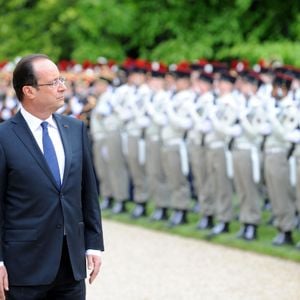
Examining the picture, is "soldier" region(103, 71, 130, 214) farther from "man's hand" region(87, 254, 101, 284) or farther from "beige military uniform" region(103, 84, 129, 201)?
"man's hand" region(87, 254, 101, 284)

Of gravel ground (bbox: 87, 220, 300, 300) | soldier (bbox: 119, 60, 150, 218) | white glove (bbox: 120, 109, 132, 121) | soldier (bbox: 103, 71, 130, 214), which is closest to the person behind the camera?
gravel ground (bbox: 87, 220, 300, 300)

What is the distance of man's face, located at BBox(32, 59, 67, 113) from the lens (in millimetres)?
5730

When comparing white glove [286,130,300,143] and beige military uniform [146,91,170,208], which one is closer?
white glove [286,130,300,143]

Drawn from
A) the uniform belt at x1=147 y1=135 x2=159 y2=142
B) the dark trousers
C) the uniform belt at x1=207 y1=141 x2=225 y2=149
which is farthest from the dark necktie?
the uniform belt at x1=147 y1=135 x2=159 y2=142

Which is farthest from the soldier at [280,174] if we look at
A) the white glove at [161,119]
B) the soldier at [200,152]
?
the white glove at [161,119]

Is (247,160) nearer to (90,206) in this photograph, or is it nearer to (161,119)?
(161,119)

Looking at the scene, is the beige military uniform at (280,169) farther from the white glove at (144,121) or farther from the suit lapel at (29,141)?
the suit lapel at (29,141)

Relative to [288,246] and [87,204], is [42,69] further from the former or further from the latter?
[288,246]

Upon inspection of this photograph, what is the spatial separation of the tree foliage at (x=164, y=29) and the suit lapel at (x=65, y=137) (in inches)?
588

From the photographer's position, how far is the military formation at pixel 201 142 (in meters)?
12.2

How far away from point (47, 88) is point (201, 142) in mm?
7831

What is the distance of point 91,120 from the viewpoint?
53.4 feet

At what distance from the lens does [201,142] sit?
13.5 m

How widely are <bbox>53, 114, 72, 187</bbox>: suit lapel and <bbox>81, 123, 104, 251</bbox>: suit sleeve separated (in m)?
0.12
